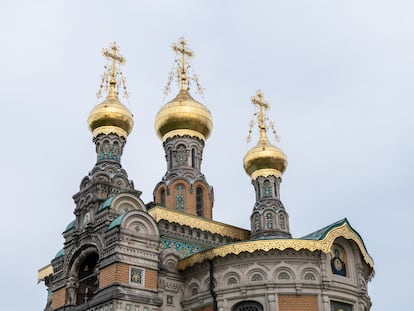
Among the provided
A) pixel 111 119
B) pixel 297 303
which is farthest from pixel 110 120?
pixel 297 303

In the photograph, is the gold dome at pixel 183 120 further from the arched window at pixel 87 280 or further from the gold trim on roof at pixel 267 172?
the arched window at pixel 87 280

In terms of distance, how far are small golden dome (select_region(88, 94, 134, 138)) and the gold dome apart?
187 cm

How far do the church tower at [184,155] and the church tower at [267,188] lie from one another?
1591mm

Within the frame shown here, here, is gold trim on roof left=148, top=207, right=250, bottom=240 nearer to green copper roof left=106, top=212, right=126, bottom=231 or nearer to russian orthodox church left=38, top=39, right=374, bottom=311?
russian orthodox church left=38, top=39, right=374, bottom=311

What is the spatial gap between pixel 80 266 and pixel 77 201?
2.03 metres

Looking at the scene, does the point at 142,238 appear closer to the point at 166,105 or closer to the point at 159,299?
the point at 159,299

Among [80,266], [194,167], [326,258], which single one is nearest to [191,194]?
[194,167]

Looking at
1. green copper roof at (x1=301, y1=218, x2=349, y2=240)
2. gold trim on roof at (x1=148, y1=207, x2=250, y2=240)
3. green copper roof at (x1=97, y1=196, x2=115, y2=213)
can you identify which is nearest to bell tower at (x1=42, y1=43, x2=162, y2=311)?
green copper roof at (x1=97, y1=196, x2=115, y2=213)

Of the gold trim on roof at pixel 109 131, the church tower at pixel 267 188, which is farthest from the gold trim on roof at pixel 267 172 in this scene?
the gold trim on roof at pixel 109 131

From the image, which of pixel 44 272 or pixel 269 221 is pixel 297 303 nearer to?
pixel 269 221

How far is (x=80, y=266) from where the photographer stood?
16.5 metres

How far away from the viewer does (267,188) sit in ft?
69.1

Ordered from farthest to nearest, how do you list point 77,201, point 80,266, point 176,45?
point 176,45
point 77,201
point 80,266

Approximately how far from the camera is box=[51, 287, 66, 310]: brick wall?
53.1ft
